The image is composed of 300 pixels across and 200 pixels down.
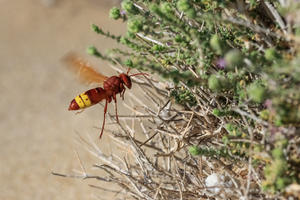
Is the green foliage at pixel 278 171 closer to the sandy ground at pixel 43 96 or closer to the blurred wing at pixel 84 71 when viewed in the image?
the blurred wing at pixel 84 71

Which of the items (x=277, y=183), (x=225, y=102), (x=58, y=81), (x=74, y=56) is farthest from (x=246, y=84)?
A: (x=58, y=81)

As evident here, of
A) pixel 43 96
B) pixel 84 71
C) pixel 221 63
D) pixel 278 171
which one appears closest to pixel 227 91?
pixel 221 63

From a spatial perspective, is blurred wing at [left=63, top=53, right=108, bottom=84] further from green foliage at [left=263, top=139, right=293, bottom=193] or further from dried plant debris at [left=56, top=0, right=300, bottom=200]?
green foliage at [left=263, top=139, right=293, bottom=193]

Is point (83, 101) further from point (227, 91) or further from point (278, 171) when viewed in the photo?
point (278, 171)

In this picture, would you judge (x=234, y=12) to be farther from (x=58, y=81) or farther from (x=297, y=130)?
(x=58, y=81)

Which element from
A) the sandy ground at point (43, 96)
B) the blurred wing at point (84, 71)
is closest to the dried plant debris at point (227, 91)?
the blurred wing at point (84, 71)
